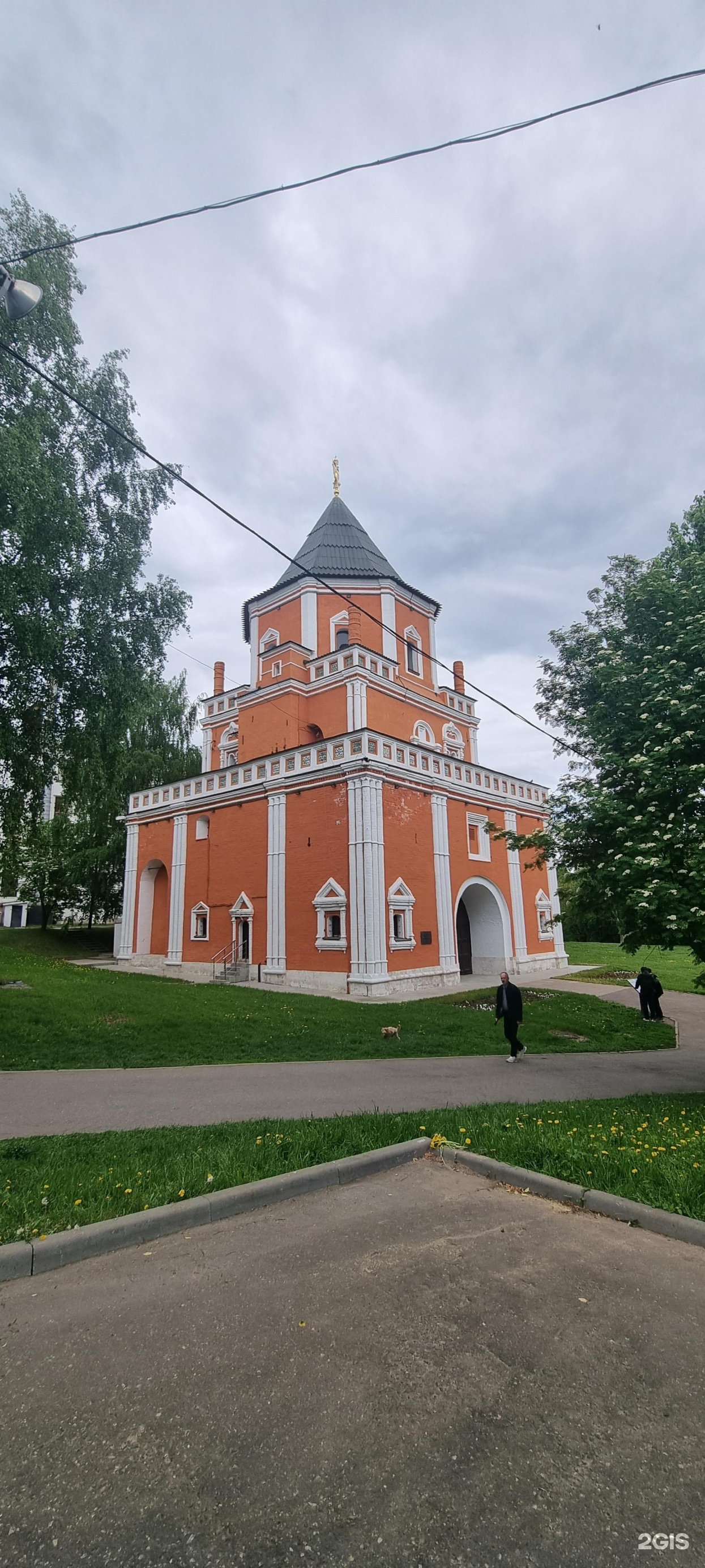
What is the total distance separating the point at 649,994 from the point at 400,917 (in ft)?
23.1

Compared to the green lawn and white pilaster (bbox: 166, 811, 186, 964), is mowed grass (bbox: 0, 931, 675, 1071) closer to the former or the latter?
white pilaster (bbox: 166, 811, 186, 964)

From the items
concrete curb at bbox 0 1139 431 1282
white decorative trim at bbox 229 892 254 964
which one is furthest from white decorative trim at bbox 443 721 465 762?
concrete curb at bbox 0 1139 431 1282

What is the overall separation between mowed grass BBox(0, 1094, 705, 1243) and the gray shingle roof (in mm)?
24593

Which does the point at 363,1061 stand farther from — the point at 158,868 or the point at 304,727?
the point at 158,868

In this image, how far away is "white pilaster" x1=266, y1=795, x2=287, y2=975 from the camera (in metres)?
22.3

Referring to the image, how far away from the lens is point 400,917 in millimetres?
21094

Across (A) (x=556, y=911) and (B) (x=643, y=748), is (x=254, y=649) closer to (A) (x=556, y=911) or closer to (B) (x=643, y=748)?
(A) (x=556, y=911)

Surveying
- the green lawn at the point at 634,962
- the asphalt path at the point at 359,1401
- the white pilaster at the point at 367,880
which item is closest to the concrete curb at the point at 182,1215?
the asphalt path at the point at 359,1401

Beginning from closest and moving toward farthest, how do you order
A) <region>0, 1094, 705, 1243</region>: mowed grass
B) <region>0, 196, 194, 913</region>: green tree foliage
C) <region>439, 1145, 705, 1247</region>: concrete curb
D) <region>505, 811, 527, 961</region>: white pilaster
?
<region>439, 1145, 705, 1247</region>: concrete curb → <region>0, 1094, 705, 1243</region>: mowed grass → <region>0, 196, 194, 913</region>: green tree foliage → <region>505, 811, 527, 961</region>: white pilaster

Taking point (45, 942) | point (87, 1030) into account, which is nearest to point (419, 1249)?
point (87, 1030)

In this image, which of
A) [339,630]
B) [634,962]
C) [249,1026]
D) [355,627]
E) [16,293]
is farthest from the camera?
[634,962]

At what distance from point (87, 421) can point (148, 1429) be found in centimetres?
1419

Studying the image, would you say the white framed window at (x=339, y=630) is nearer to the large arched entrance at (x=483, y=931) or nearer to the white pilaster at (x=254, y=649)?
the white pilaster at (x=254, y=649)

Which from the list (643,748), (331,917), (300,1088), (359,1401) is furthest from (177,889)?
(359,1401)
